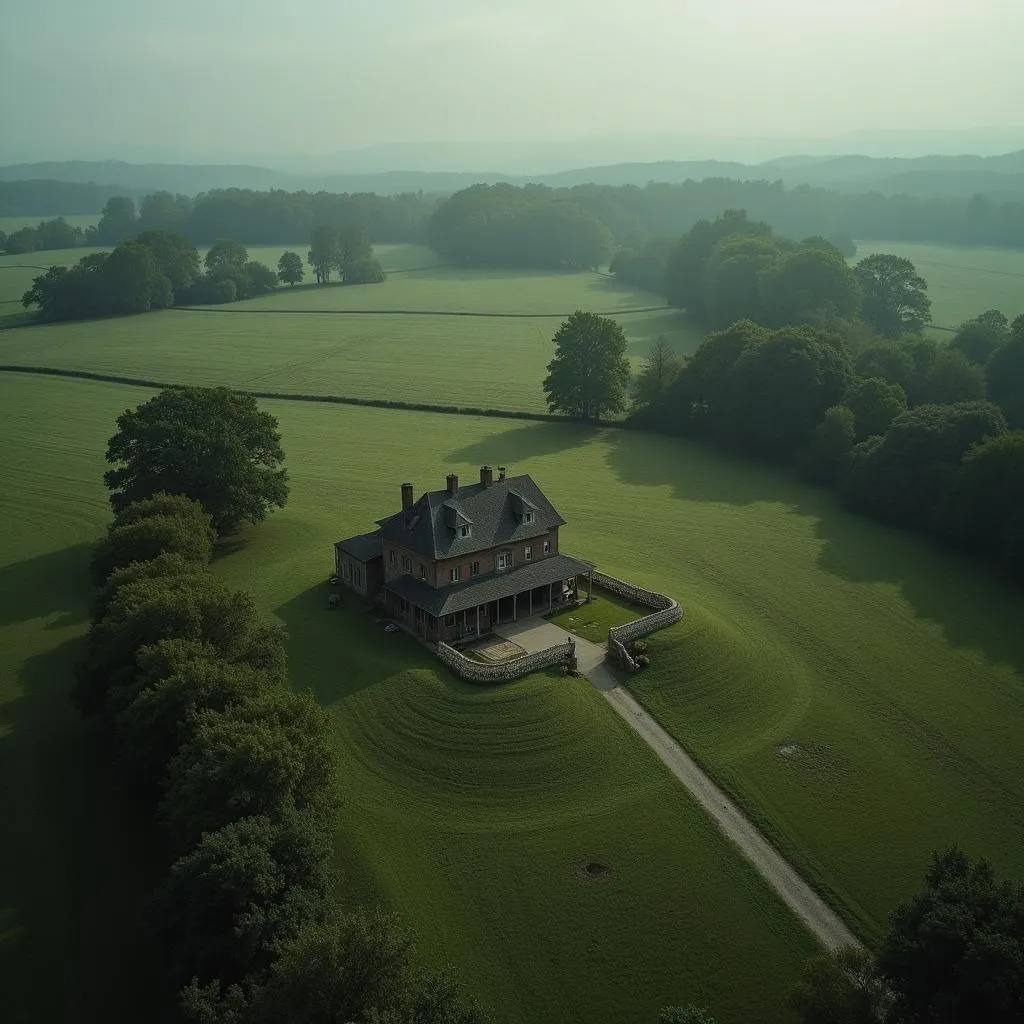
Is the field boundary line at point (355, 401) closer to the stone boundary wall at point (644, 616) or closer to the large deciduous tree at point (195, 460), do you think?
the large deciduous tree at point (195, 460)

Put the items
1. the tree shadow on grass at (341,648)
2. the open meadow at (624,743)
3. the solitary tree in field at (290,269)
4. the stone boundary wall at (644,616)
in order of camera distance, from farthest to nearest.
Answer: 1. the solitary tree in field at (290,269)
2. the stone boundary wall at (644,616)
3. the tree shadow on grass at (341,648)
4. the open meadow at (624,743)

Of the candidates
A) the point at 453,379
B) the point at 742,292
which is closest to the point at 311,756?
the point at 453,379

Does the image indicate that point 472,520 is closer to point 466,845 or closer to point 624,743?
point 624,743

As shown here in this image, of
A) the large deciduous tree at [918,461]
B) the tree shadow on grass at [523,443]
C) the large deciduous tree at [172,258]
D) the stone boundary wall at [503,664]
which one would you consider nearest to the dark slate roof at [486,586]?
the stone boundary wall at [503,664]

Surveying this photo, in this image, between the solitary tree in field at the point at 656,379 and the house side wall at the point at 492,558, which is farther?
the solitary tree in field at the point at 656,379

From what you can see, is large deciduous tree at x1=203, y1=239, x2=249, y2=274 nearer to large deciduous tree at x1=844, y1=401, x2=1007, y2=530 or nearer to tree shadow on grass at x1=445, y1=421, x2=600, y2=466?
tree shadow on grass at x1=445, y1=421, x2=600, y2=466

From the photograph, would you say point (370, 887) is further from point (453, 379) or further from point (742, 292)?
point (742, 292)
